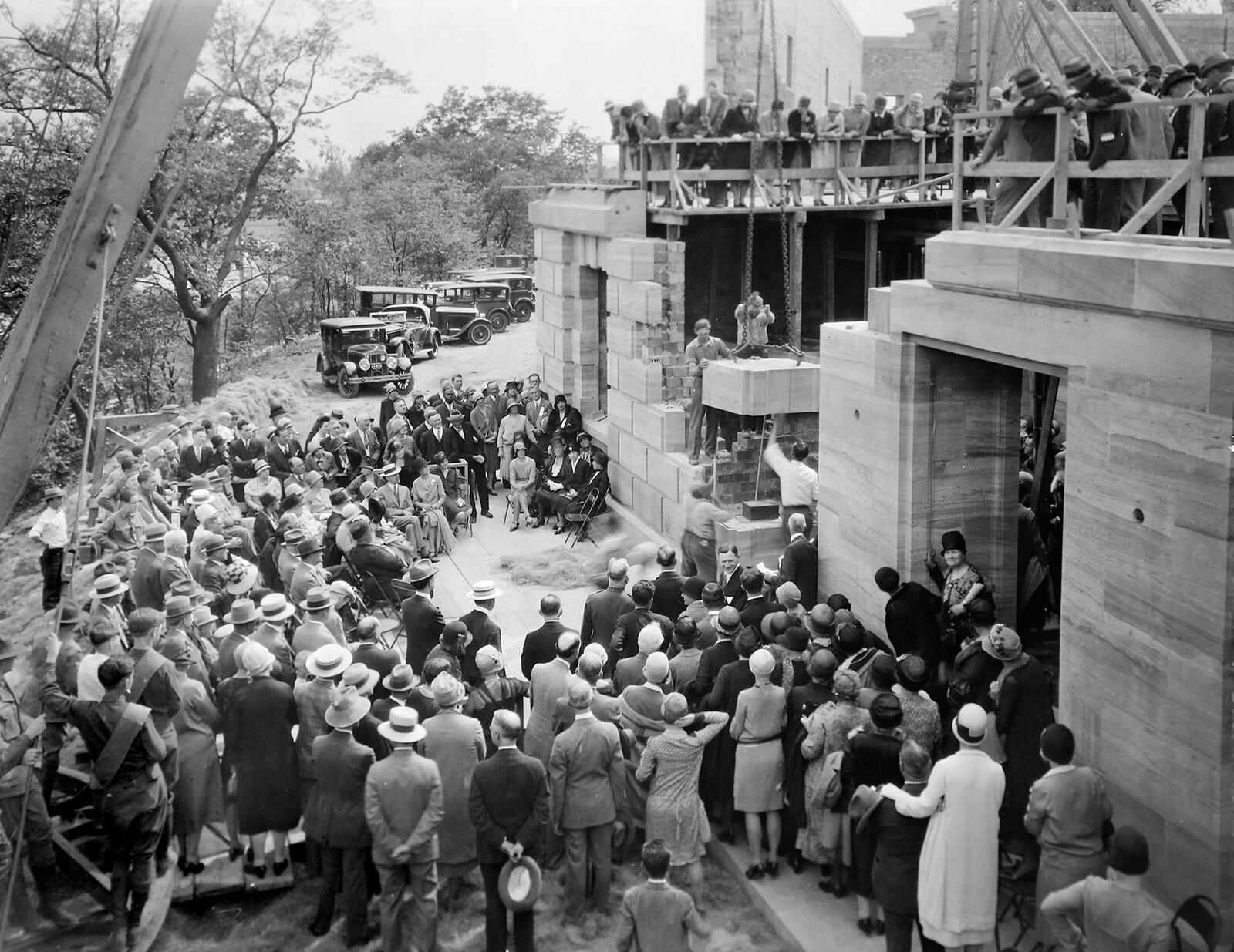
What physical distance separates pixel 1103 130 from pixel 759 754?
192 inches

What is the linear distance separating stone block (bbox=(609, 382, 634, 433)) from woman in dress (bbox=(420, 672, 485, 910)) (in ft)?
32.7

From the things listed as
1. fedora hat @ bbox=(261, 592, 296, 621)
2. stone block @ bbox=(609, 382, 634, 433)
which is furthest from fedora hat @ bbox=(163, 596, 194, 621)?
stone block @ bbox=(609, 382, 634, 433)

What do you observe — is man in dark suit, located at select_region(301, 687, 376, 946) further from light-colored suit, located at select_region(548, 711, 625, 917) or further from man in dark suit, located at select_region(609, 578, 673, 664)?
man in dark suit, located at select_region(609, 578, 673, 664)

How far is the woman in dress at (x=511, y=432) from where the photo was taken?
59.8ft

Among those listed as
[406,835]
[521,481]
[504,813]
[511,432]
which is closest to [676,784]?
[504,813]

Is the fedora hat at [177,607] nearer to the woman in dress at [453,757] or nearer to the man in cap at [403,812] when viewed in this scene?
the woman in dress at [453,757]

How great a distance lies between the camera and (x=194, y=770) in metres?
8.07

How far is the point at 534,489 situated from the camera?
17.5 metres

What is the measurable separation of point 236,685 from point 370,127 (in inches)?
2393

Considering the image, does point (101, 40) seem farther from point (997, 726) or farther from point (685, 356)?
point (997, 726)

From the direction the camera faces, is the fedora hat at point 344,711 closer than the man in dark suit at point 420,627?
Yes

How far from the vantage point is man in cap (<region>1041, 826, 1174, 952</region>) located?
562cm

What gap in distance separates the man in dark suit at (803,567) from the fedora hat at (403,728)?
4.89 meters

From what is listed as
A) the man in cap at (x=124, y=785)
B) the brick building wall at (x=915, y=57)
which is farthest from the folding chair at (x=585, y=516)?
the brick building wall at (x=915, y=57)
